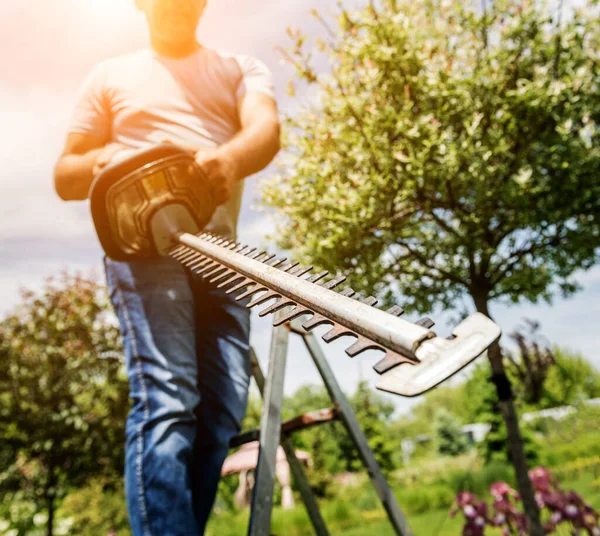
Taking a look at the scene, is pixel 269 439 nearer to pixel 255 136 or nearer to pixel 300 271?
pixel 300 271

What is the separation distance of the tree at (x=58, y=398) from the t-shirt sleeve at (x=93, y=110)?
253 inches

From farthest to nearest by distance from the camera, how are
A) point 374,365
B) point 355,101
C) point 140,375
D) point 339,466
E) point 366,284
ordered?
point 339,466, point 366,284, point 355,101, point 140,375, point 374,365

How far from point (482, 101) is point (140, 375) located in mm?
3562

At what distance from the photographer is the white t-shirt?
2.18 meters

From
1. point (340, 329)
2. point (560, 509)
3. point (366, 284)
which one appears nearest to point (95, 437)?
point (366, 284)

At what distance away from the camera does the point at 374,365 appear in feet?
2.70

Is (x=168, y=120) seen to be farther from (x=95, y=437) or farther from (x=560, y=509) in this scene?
(x=95, y=437)

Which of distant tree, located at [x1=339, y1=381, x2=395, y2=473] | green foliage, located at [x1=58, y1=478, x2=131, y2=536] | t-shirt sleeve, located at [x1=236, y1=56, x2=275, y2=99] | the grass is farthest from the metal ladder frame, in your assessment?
distant tree, located at [x1=339, y1=381, x2=395, y2=473]

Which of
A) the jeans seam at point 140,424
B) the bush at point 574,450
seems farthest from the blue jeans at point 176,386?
the bush at point 574,450

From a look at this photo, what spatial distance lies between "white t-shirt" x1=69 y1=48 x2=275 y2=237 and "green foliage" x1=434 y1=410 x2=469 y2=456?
35.7 meters

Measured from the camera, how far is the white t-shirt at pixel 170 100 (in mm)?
2180

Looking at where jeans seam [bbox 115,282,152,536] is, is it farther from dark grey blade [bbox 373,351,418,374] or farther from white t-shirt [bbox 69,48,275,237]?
dark grey blade [bbox 373,351,418,374]

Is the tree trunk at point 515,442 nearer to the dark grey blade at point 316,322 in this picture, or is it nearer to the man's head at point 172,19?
the man's head at point 172,19

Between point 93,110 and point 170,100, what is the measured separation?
325 millimetres
